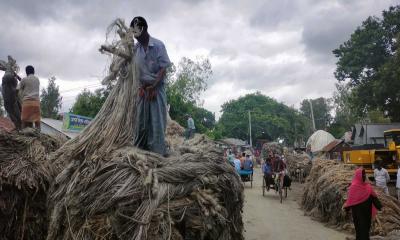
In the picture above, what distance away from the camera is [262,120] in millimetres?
68625

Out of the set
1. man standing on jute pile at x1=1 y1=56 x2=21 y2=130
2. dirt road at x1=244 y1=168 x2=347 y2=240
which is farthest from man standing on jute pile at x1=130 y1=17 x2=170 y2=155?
dirt road at x1=244 y1=168 x2=347 y2=240

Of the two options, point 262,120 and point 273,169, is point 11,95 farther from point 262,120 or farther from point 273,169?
point 262,120

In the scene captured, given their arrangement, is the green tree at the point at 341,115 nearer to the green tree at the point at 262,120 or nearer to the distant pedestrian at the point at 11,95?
the green tree at the point at 262,120

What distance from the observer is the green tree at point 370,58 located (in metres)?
27.7

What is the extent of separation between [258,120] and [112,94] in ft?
215

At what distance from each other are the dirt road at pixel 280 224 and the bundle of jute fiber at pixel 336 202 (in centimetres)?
36

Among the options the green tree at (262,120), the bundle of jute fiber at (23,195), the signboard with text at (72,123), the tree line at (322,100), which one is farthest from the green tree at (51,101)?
the bundle of jute fiber at (23,195)

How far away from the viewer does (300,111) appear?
80.2 metres

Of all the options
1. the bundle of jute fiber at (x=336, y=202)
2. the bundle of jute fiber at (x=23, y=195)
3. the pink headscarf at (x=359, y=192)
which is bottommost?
the bundle of jute fiber at (x=336, y=202)

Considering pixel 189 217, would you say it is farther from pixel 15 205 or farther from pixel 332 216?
pixel 332 216

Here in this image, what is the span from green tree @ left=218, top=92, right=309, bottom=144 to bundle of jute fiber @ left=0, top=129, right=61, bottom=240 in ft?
202

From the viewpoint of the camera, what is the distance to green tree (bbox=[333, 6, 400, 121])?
90.9 feet

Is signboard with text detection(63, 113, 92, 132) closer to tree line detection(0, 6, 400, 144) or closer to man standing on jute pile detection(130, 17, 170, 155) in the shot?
tree line detection(0, 6, 400, 144)

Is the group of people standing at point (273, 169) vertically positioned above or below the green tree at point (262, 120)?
below
